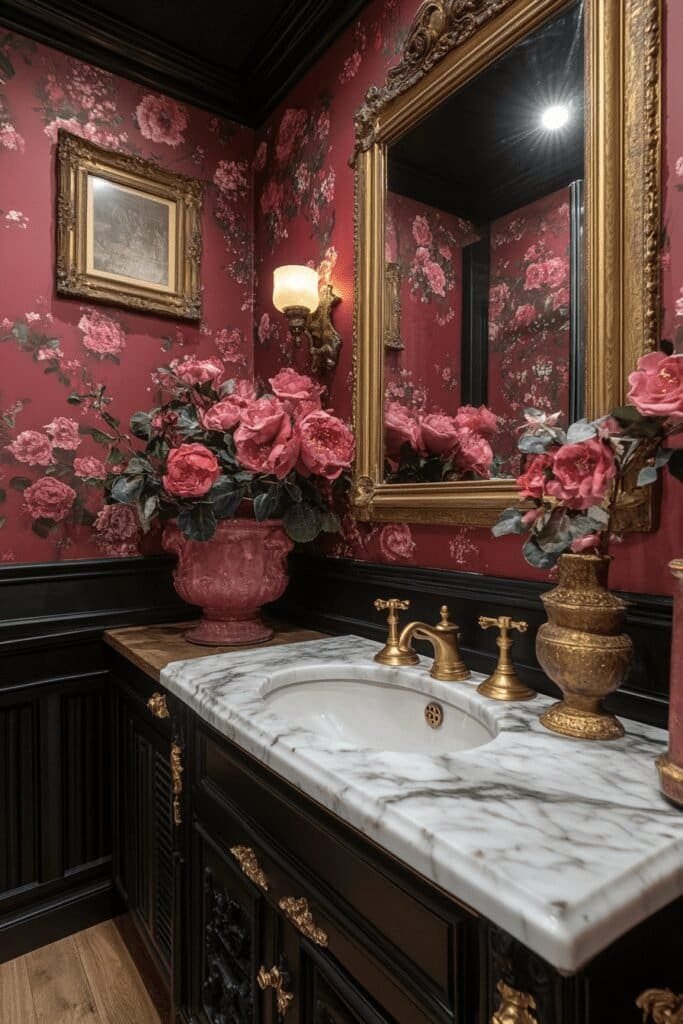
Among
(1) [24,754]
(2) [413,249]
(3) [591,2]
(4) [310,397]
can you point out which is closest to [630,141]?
(3) [591,2]

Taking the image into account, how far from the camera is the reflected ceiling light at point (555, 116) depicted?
97 centimetres

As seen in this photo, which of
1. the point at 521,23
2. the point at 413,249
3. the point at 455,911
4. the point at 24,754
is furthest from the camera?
the point at 24,754

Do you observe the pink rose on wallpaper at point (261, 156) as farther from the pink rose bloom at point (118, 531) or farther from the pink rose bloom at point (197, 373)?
the pink rose bloom at point (118, 531)

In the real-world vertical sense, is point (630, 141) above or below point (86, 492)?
above

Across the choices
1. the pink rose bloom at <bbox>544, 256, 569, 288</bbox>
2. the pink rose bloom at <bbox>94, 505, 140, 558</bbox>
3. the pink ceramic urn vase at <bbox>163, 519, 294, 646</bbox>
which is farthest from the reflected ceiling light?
the pink rose bloom at <bbox>94, 505, 140, 558</bbox>

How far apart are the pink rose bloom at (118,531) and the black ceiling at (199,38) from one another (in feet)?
4.09

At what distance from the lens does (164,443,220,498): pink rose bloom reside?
3.91 ft

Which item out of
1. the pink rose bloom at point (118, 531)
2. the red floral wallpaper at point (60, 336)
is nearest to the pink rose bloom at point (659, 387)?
the red floral wallpaper at point (60, 336)

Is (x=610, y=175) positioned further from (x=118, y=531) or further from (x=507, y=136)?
(x=118, y=531)

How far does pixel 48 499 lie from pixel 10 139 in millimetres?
928

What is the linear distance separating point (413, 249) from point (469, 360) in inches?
12.8

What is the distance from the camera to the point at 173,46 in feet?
5.48

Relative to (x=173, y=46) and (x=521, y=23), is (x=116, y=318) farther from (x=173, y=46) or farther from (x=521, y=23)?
(x=521, y=23)

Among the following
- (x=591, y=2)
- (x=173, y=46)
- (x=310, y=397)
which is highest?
(x=173, y=46)
